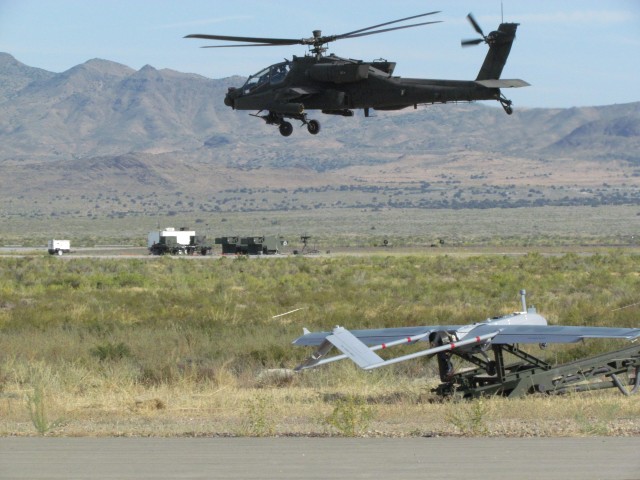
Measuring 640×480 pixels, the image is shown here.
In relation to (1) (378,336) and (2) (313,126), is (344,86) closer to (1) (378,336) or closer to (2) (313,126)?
(2) (313,126)

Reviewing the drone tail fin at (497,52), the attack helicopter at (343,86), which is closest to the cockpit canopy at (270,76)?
the attack helicopter at (343,86)

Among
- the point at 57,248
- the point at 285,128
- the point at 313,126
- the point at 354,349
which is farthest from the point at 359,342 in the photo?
the point at 57,248

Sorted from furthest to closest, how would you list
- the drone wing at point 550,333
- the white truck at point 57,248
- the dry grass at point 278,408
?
the white truck at point 57,248
the drone wing at point 550,333
the dry grass at point 278,408

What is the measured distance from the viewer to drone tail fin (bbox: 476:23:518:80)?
26781 millimetres

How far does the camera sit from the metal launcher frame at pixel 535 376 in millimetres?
20375

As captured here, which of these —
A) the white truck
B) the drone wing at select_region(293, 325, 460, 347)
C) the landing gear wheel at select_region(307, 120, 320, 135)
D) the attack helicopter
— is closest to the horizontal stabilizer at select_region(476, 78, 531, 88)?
the attack helicopter

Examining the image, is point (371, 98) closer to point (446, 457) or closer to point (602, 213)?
point (446, 457)

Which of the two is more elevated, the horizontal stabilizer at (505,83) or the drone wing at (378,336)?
the horizontal stabilizer at (505,83)

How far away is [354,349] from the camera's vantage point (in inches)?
600

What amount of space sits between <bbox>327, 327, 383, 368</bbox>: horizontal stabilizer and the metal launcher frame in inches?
189

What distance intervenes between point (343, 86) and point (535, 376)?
29.5 feet

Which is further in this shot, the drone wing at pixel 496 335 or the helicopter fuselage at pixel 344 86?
the helicopter fuselage at pixel 344 86

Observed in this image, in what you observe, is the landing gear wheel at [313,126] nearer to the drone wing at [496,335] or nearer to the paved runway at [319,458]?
the drone wing at [496,335]

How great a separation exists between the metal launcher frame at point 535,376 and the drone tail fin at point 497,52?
8373 mm
